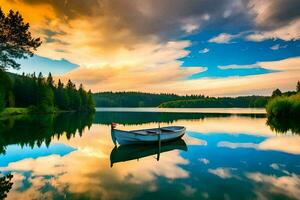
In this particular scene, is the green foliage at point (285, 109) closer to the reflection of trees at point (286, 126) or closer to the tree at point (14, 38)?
the reflection of trees at point (286, 126)

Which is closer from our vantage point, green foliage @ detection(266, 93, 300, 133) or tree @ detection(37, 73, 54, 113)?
green foliage @ detection(266, 93, 300, 133)

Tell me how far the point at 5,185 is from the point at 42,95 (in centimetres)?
7764

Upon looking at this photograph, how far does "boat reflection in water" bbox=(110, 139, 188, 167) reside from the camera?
2098 cm

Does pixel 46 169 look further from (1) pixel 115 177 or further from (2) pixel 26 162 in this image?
(1) pixel 115 177

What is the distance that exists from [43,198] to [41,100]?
80.7 metres

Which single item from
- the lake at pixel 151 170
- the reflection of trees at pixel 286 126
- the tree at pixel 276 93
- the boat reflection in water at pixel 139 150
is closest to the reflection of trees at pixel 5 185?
the lake at pixel 151 170

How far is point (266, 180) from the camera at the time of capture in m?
14.3

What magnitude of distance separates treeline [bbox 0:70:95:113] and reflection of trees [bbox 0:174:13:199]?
169 ft

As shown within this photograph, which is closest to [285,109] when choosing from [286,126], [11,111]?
[286,126]

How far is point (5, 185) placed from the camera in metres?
13.2

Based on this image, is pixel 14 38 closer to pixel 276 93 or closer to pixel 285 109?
pixel 285 109

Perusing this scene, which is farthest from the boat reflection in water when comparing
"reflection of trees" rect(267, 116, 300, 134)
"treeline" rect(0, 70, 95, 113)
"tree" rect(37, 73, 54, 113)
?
"tree" rect(37, 73, 54, 113)

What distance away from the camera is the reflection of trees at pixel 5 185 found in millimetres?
11803

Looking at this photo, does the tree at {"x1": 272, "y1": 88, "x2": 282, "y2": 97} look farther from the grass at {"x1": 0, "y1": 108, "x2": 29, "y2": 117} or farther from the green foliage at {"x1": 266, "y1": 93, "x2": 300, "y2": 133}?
the grass at {"x1": 0, "y1": 108, "x2": 29, "y2": 117}
